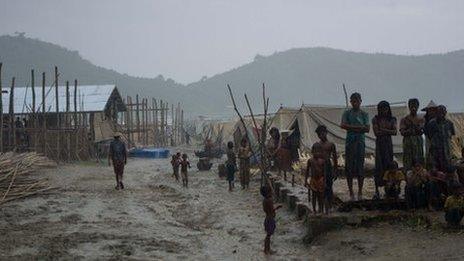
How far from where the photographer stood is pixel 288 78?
114 metres

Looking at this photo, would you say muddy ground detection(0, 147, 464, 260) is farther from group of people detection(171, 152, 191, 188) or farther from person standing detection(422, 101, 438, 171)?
person standing detection(422, 101, 438, 171)

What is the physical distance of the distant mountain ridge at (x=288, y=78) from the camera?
96.0 meters

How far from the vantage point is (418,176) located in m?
7.50

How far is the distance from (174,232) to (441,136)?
450cm

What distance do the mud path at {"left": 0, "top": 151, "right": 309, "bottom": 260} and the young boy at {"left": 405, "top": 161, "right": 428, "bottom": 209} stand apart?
1.75m

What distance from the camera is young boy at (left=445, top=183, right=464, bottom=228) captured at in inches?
255

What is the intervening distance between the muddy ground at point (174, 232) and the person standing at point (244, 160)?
29.4 inches

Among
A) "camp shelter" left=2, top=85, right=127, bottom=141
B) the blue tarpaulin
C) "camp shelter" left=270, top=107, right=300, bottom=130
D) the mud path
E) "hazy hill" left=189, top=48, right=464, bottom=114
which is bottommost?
the mud path

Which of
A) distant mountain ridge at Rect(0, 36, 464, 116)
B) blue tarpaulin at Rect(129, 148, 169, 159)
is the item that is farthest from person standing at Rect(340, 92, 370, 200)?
distant mountain ridge at Rect(0, 36, 464, 116)

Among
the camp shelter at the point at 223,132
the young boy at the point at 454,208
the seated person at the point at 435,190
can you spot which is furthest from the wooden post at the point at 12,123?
the young boy at the point at 454,208

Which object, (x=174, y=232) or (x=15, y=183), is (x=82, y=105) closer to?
(x=15, y=183)

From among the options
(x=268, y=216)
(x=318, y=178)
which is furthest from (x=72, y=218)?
(x=318, y=178)

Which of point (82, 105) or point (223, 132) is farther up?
point (82, 105)

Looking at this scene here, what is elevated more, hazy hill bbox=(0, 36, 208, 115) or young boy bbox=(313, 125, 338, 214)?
hazy hill bbox=(0, 36, 208, 115)
